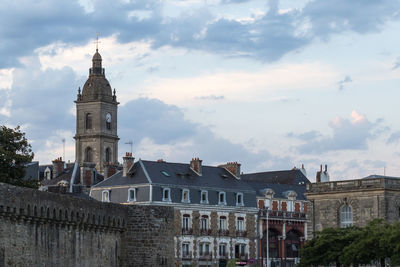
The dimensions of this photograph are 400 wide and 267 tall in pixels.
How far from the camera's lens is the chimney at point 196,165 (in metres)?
95.1

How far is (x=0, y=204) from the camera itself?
48.0m

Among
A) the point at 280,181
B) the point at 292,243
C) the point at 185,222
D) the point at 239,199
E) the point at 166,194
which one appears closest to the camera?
the point at 166,194

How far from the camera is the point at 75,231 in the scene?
56.8m

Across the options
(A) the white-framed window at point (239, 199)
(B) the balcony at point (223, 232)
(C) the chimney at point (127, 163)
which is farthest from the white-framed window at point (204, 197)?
(C) the chimney at point (127, 163)

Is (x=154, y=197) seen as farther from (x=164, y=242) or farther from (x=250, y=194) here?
(x=164, y=242)

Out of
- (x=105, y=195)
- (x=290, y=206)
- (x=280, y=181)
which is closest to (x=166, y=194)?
(x=105, y=195)

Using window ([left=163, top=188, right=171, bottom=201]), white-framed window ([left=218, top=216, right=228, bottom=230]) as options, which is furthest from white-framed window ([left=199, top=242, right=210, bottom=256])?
window ([left=163, top=188, right=171, bottom=201])

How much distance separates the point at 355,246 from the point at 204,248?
90.2 feet

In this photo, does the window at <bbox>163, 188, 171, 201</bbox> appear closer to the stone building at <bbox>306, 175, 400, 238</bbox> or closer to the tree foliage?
the stone building at <bbox>306, 175, 400, 238</bbox>

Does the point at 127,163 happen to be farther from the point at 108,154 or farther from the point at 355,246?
the point at 108,154

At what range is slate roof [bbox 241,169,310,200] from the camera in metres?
105

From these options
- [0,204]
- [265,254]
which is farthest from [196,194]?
[0,204]

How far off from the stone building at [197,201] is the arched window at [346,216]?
16.6m

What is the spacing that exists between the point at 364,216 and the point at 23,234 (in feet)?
111
